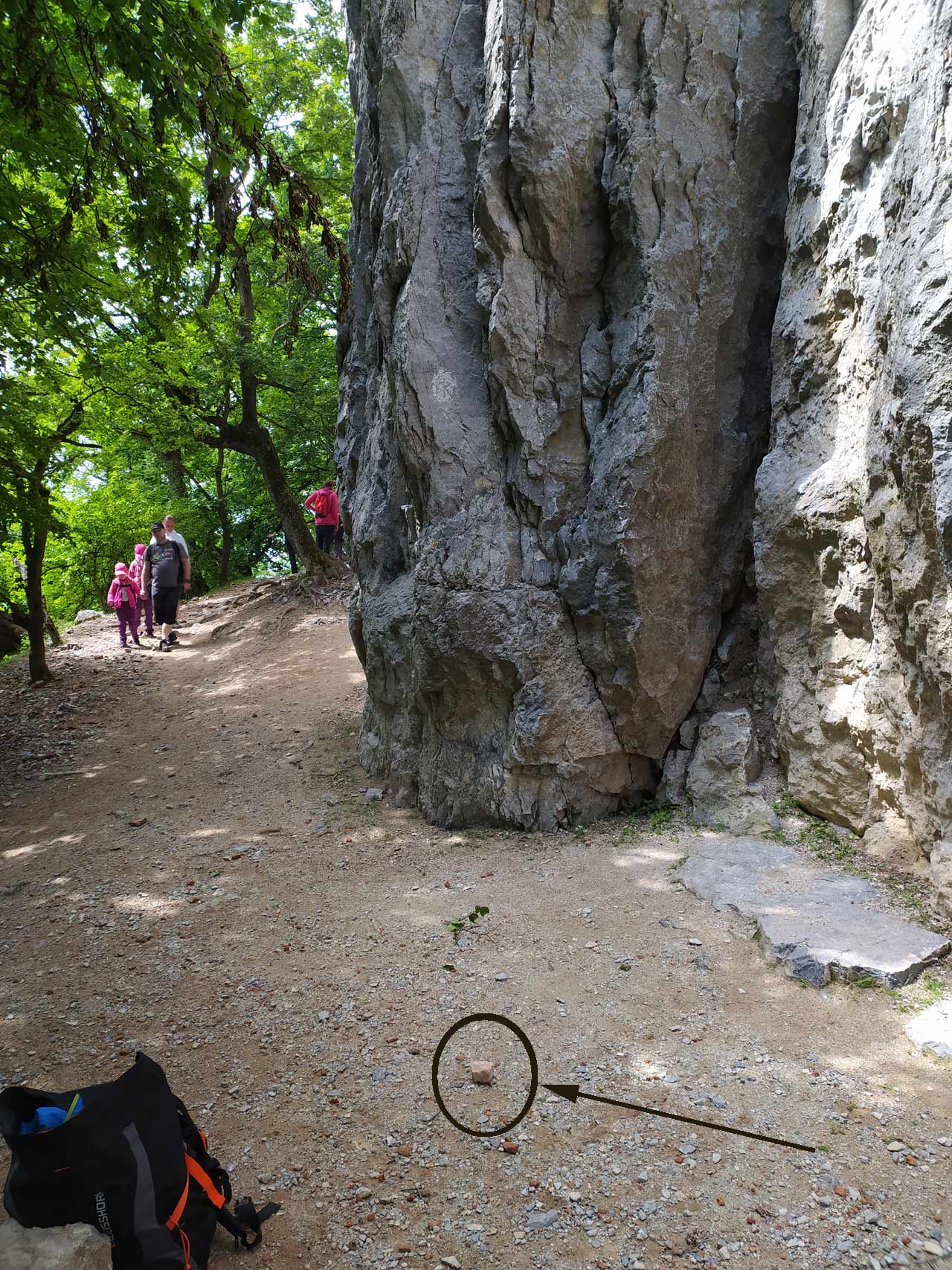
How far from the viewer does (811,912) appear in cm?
430

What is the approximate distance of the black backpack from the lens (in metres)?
2.23

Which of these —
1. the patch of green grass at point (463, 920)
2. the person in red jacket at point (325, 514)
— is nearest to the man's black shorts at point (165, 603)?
the person in red jacket at point (325, 514)

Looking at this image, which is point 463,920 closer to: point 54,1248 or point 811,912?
point 811,912

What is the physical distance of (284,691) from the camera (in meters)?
10.5

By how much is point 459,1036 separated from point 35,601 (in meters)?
9.17

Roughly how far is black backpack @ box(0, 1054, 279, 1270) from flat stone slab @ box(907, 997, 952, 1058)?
2.82 meters

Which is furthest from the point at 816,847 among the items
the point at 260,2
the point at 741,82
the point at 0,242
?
the point at 0,242

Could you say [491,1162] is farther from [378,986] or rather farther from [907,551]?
[907,551]

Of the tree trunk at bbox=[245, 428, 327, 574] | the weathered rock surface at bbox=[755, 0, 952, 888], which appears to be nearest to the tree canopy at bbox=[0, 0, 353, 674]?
the tree trunk at bbox=[245, 428, 327, 574]

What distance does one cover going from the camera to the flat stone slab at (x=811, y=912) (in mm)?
3797

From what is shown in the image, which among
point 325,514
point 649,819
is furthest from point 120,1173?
point 325,514

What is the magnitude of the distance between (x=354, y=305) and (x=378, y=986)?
270 inches

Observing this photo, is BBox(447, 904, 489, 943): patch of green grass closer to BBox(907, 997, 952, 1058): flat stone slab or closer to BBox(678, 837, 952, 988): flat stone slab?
BBox(678, 837, 952, 988): flat stone slab

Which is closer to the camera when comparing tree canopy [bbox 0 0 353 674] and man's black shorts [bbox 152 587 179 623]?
tree canopy [bbox 0 0 353 674]
